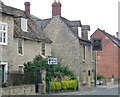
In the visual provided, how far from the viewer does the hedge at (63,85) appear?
87.9ft

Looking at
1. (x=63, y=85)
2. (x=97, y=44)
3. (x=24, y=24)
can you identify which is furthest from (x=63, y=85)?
(x=97, y=44)

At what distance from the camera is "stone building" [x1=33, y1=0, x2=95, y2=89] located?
116ft

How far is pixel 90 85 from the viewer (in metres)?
40.0

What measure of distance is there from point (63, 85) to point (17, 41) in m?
6.98

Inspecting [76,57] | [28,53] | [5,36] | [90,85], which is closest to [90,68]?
[90,85]

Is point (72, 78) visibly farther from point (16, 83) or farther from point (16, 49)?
point (16, 83)

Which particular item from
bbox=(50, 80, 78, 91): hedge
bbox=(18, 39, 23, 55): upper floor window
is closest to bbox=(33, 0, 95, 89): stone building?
bbox=(50, 80, 78, 91): hedge

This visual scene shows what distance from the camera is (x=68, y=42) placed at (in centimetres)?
3566

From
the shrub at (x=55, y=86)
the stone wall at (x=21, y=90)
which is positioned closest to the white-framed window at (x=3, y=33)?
the stone wall at (x=21, y=90)

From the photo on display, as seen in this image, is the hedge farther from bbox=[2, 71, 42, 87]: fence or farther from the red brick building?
the red brick building

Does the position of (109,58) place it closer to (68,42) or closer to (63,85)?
(68,42)

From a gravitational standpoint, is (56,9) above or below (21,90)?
above

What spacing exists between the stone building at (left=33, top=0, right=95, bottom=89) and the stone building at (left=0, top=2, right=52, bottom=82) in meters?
3.32

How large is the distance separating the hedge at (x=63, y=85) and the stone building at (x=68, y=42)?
3114 mm
